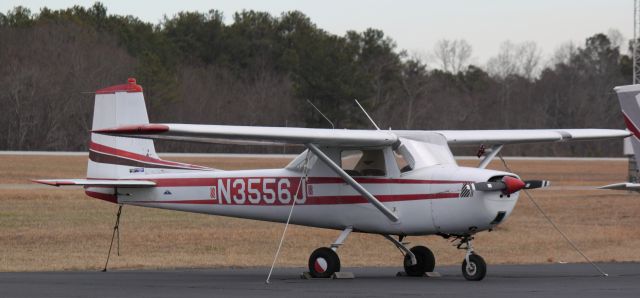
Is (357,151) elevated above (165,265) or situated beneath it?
elevated above

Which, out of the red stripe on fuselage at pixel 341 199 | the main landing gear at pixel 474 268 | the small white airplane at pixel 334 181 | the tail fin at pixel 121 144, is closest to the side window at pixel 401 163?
the small white airplane at pixel 334 181

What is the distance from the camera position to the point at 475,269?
15.5 meters

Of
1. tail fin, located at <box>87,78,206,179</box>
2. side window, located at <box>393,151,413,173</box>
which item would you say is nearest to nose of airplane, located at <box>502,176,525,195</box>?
side window, located at <box>393,151,413,173</box>

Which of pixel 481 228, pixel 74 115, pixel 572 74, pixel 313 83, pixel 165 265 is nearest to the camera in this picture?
pixel 481 228

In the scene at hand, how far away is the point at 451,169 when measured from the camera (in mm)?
15867

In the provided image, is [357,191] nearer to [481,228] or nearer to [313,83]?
[481,228]

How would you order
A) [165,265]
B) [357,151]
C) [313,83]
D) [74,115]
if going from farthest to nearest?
[313,83], [74,115], [165,265], [357,151]

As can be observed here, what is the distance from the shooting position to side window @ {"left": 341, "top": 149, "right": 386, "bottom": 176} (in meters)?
16.4

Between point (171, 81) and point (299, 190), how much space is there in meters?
61.7

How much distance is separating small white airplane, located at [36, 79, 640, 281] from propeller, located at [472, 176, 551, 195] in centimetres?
1

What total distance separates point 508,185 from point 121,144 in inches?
241

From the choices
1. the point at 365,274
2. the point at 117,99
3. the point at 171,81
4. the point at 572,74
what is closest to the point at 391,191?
the point at 365,274

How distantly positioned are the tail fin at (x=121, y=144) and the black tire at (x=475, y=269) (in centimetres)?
479

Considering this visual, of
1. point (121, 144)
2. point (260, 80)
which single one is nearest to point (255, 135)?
point (121, 144)
